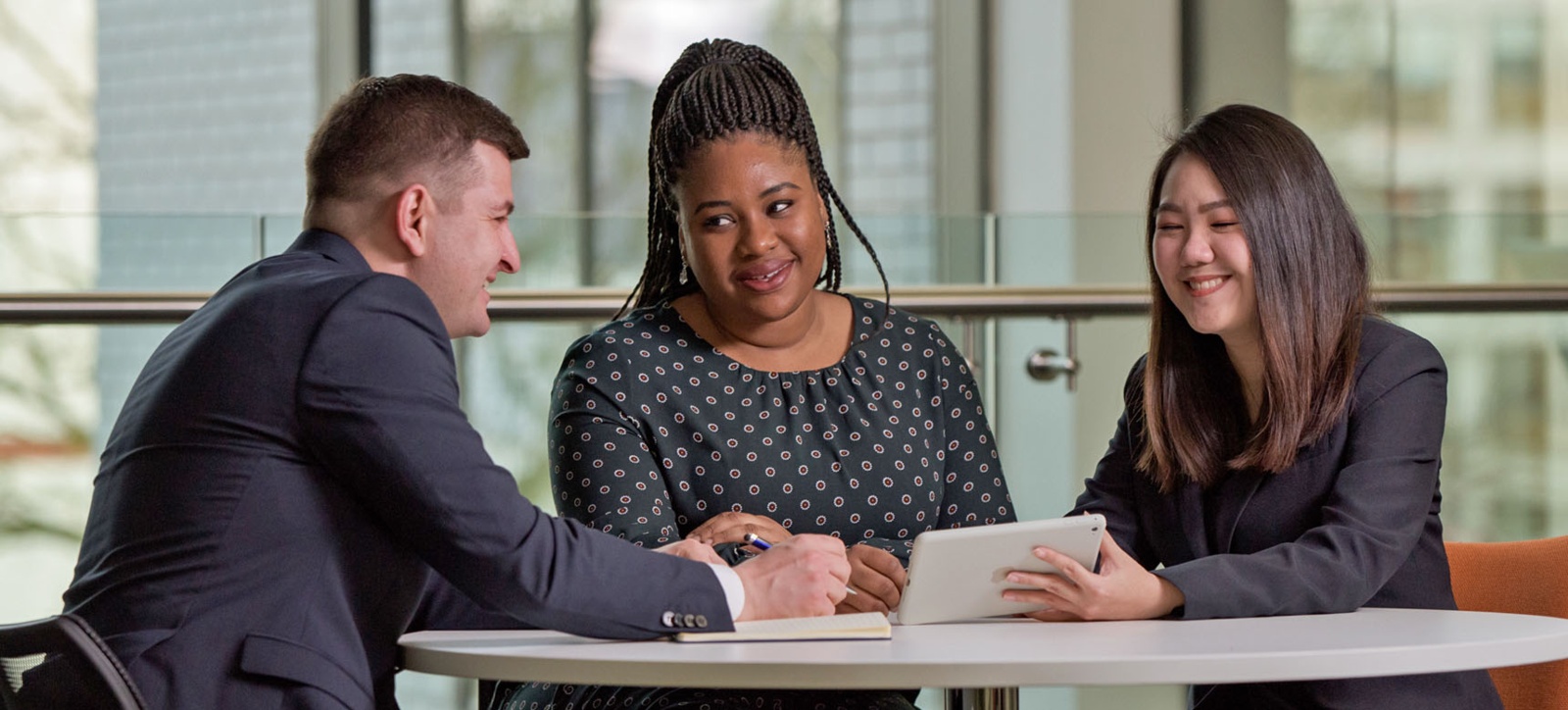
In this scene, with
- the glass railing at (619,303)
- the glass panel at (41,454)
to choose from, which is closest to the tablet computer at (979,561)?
the glass railing at (619,303)

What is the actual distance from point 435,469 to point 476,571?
0.35 ft

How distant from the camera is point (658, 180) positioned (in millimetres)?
2273

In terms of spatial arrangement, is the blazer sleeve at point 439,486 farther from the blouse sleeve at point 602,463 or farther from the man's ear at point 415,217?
the blouse sleeve at point 602,463

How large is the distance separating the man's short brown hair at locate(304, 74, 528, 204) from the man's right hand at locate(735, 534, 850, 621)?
1.77 ft

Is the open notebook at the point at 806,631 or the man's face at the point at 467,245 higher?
the man's face at the point at 467,245

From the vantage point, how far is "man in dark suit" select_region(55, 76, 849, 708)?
1422 millimetres

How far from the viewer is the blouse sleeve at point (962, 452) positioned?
220 centimetres

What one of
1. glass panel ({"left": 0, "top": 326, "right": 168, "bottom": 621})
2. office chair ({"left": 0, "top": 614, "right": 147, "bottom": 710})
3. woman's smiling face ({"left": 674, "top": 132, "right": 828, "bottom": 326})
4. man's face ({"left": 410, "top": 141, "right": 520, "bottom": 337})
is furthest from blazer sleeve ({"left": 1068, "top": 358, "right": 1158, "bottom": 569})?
glass panel ({"left": 0, "top": 326, "right": 168, "bottom": 621})

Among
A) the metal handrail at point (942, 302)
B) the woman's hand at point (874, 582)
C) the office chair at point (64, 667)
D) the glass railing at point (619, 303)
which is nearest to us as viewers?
the office chair at point (64, 667)

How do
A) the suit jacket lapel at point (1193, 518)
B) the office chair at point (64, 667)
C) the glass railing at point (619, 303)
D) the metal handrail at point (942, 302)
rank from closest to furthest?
the office chair at point (64, 667)
the suit jacket lapel at point (1193, 518)
the metal handrail at point (942, 302)
the glass railing at point (619, 303)

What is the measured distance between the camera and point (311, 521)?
1.47 m

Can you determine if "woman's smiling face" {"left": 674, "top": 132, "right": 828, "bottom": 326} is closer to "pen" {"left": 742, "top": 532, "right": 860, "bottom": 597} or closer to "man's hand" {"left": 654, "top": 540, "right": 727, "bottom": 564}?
"pen" {"left": 742, "top": 532, "right": 860, "bottom": 597}

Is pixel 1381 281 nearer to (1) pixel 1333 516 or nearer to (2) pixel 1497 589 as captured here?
(2) pixel 1497 589

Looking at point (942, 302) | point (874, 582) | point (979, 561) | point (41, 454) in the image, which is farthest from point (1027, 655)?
point (41, 454)
